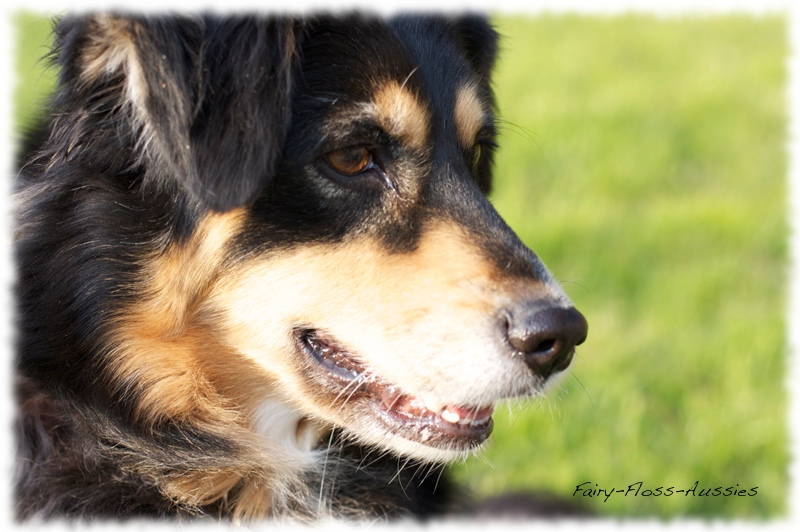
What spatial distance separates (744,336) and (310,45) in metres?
3.58

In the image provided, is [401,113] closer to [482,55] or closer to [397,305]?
[397,305]

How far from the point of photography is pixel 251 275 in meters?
2.61

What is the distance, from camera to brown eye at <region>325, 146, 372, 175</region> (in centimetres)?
260

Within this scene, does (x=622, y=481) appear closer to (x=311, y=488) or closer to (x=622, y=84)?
(x=311, y=488)

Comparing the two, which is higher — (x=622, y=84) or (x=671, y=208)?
(x=622, y=84)

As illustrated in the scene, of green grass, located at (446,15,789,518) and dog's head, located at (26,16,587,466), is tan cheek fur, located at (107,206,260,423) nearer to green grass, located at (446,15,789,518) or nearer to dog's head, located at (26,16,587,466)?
dog's head, located at (26,16,587,466)

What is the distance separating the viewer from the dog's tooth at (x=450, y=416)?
2695mm

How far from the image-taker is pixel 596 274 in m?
5.83

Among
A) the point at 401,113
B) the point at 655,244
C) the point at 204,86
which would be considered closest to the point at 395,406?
the point at 401,113

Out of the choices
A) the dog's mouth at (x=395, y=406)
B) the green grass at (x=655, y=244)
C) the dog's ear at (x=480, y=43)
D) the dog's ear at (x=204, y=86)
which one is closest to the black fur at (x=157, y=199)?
the dog's ear at (x=204, y=86)

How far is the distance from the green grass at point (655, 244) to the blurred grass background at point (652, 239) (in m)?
0.01

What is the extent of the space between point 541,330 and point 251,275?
84cm

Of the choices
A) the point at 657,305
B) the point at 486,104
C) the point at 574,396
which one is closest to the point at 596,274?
the point at 657,305

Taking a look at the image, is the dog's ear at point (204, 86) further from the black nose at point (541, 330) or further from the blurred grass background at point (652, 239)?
the black nose at point (541, 330)
